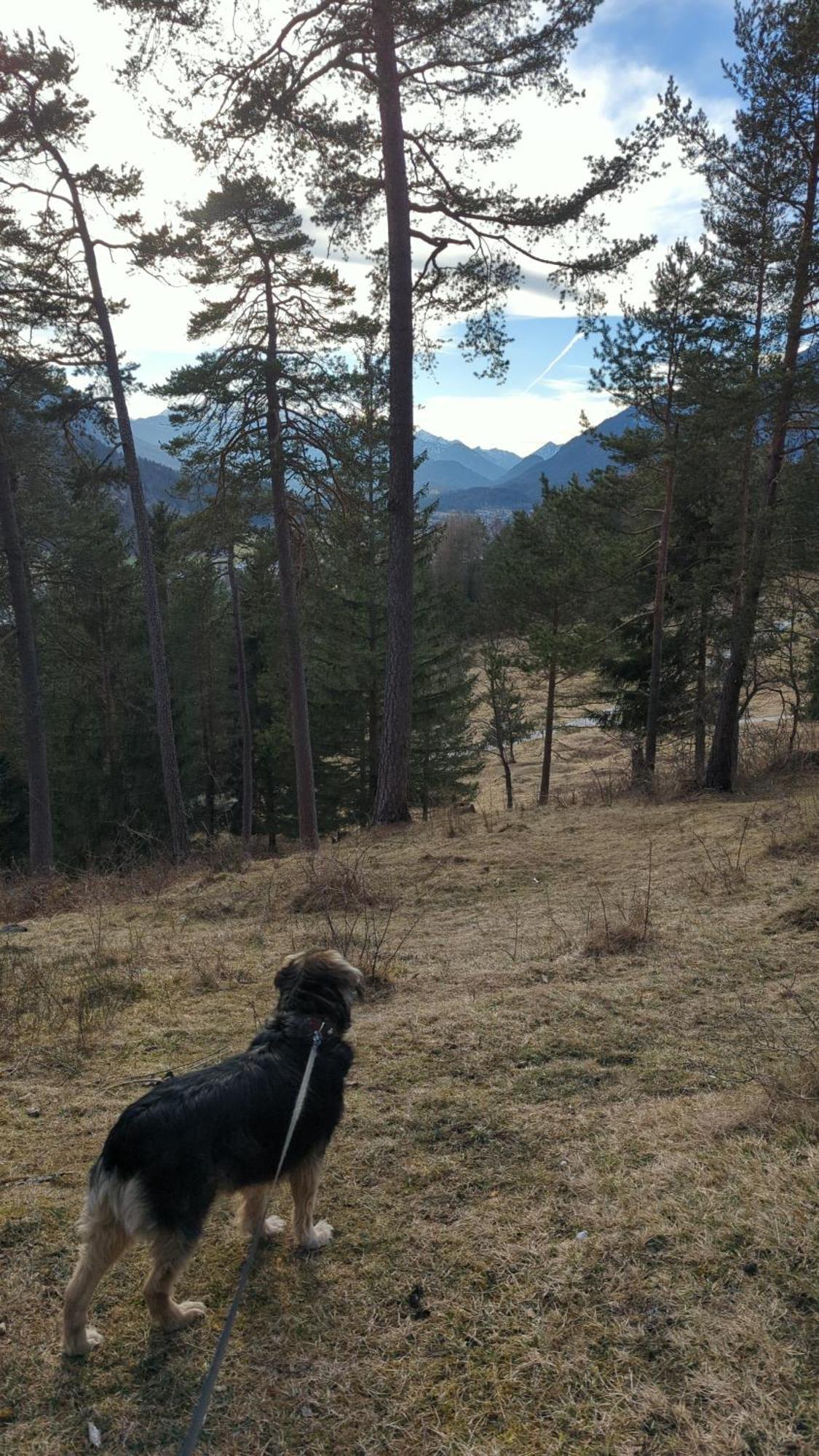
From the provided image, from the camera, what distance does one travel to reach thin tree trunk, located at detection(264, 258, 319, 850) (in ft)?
44.3

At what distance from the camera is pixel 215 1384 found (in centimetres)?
246

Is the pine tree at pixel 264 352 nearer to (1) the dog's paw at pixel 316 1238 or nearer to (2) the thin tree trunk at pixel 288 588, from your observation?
(2) the thin tree trunk at pixel 288 588

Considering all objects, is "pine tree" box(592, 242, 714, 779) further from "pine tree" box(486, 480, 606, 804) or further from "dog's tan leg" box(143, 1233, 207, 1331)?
"dog's tan leg" box(143, 1233, 207, 1331)

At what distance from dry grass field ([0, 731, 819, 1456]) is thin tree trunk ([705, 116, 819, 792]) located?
6.57 m

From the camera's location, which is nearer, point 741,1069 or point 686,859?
point 741,1069

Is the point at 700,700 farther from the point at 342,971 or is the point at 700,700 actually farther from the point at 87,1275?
the point at 87,1275

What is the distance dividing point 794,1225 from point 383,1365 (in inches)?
60.3

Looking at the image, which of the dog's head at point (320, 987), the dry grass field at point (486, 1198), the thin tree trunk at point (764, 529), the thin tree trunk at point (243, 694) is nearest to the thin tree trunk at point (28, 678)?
the thin tree trunk at point (243, 694)

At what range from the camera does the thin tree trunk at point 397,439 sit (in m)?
9.64

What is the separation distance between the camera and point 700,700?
60.5 ft

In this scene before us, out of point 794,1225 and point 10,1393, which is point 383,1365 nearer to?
point 10,1393

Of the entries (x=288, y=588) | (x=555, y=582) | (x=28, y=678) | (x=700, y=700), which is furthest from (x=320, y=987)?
(x=555, y=582)

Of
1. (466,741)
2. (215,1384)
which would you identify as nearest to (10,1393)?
(215,1384)

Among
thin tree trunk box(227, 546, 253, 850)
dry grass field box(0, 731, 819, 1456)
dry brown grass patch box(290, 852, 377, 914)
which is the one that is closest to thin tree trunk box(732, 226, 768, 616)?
dry grass field box(0, 731, 819, 1456)
